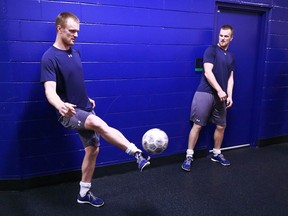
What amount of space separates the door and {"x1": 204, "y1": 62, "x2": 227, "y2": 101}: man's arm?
0.67m

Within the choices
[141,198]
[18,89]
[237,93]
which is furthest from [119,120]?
[237,93]

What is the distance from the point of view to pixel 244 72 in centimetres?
374

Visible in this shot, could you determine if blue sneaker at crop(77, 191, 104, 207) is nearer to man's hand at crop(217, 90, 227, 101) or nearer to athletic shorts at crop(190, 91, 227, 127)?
athletic shorts at crop(190, 91, 227, 127)

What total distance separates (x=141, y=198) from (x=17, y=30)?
6.12 feet

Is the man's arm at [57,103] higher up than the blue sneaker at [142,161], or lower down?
higher up

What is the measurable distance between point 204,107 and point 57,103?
1.80 m

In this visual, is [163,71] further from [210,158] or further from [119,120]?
[210,158]

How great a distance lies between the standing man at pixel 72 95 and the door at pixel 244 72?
203 centimetres

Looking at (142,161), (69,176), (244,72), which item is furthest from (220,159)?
(69,176)

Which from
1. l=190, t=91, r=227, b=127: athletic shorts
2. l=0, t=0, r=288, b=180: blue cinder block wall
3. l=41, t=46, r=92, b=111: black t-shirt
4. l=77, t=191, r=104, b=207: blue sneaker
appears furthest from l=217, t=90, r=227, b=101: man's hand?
l=77, t=191, r=104, b=207: blue sneaker

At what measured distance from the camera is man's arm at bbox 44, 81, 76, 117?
1909 millimetres

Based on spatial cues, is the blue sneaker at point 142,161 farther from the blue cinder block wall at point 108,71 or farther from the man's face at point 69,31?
the man's face at point 69,31

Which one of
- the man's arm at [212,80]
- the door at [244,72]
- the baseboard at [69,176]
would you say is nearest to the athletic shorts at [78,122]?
the baseboard at [69,176]

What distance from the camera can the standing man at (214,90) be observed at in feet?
10.1
